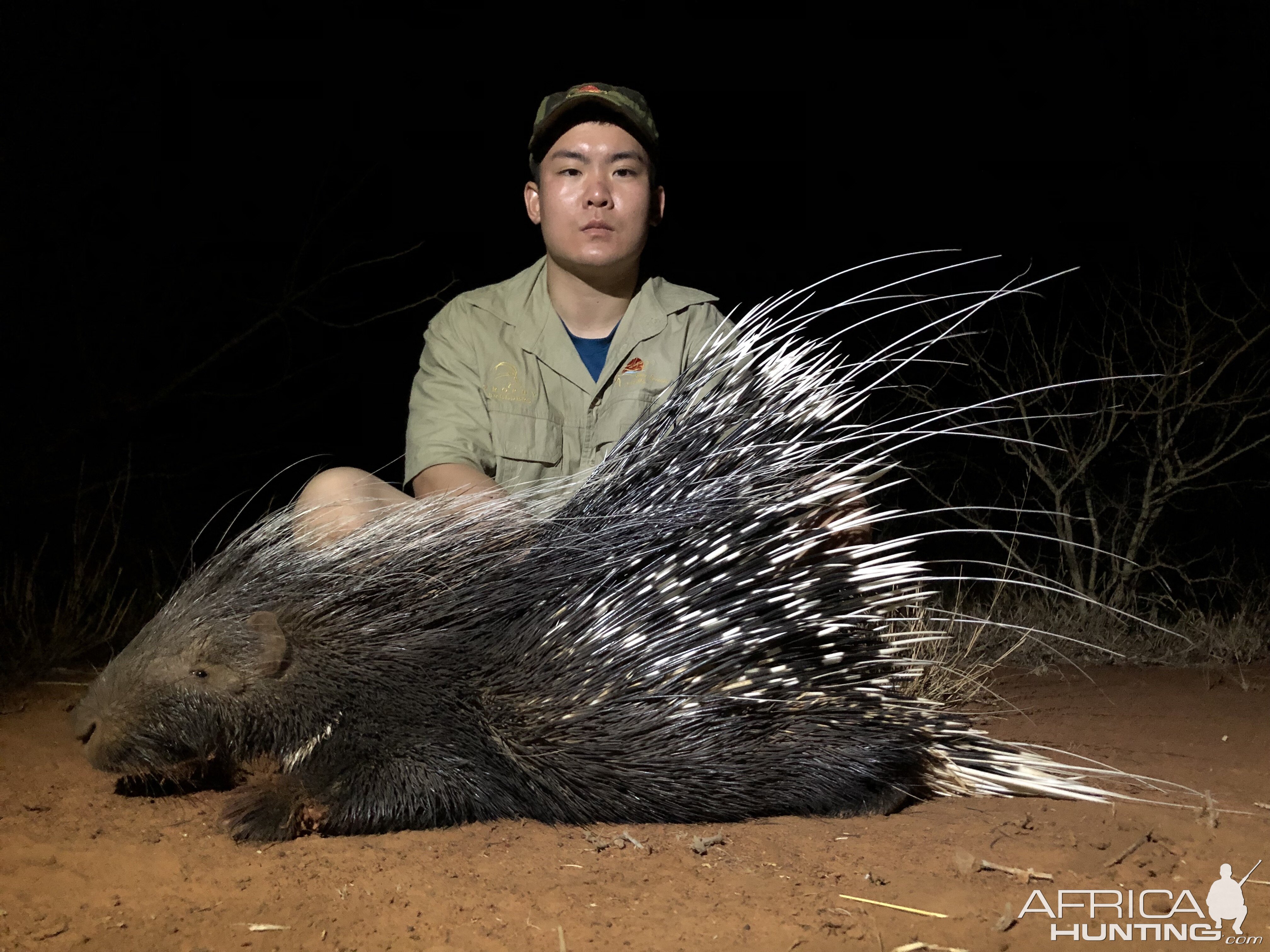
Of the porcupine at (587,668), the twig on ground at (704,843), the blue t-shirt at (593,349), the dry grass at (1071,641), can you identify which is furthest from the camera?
the dry grass at (1071,641)

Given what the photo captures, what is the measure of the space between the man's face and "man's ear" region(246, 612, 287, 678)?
1.32 metres

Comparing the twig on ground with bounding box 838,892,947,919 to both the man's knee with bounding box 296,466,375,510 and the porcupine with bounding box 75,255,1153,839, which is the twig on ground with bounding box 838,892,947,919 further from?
the man's knee with bounding box 296,466,375,510

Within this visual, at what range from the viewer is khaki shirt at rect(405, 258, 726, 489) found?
2.90 meters

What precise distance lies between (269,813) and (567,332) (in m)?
1.58

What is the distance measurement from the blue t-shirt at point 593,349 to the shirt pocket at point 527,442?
208 mm

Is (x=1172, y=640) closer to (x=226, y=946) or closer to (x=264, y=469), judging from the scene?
(x=226, y=946)

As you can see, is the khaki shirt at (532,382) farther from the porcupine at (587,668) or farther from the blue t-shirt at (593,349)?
the porcupine at (587,668)

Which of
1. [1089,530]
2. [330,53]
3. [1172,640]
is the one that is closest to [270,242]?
[330,53]

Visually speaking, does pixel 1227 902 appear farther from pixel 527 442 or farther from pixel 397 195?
pixel 397 195

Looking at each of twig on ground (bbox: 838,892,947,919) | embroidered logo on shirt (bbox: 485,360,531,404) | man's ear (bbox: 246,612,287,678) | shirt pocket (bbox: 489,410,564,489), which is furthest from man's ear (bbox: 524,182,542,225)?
twig on ground (bbox: 838,892,947,919)

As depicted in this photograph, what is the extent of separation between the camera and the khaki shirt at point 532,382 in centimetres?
290

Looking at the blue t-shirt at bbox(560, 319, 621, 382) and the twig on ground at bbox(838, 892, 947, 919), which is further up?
the blue t-shirt at bbox(560, 319, 621, 382)

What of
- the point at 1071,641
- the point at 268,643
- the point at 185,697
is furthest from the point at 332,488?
the point at 1071,641

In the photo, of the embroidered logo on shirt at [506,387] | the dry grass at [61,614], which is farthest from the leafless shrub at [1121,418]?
the dry grass at [61,614]
